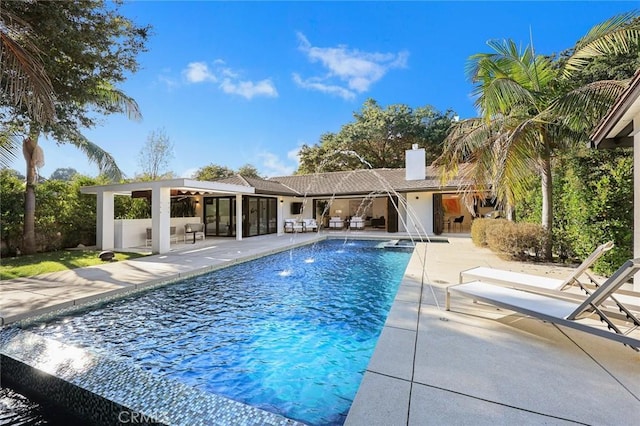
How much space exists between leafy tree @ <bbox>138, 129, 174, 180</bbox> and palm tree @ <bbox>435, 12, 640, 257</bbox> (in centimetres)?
2723

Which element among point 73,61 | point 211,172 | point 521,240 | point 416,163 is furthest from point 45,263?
point 211,172

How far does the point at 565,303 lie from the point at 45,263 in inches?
539

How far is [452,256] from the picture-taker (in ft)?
35.1

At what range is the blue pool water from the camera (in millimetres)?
3318

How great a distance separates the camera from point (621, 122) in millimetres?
4562

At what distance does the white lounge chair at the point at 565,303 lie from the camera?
3.02 metres

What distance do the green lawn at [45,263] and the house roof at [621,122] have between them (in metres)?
12.7

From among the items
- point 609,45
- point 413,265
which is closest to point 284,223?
point 413,265

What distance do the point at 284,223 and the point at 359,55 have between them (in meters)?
11.8

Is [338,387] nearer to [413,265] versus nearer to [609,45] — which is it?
[413,265]

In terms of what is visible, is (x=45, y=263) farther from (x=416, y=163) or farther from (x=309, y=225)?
(x=416, y=163)

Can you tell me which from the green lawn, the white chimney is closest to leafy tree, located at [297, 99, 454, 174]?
the white chimney

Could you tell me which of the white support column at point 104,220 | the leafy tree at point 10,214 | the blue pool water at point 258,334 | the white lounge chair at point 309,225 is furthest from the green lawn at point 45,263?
the white lounge chair at point 309,225

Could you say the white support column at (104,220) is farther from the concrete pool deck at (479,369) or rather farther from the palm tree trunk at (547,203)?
the palm tree trunk at (547,203)
